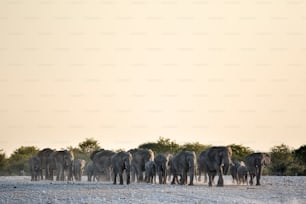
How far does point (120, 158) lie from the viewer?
5541 centimetres

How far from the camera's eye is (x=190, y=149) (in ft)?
354

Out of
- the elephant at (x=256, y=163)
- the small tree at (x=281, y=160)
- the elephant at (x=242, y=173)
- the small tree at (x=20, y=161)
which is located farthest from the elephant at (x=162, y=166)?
the small tree at (x=20, y=161)

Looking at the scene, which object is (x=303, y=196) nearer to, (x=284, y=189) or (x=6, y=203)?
(x=284, y=189)

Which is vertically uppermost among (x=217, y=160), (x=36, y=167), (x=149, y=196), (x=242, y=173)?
(x=36, y=167)

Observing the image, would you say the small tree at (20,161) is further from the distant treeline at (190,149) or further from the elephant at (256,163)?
the elephant at (256,163)

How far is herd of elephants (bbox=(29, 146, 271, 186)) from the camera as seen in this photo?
55.8 meters

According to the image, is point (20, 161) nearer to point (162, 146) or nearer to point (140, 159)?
point (162, 146)

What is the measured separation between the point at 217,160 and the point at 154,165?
5012mm

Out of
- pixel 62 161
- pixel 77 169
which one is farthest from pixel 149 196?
pixel 77 169

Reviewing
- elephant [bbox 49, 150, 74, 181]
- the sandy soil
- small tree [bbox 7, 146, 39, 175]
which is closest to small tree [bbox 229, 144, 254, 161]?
small tree [bbox 7, 146, 39, 175]

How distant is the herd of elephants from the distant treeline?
998 inches

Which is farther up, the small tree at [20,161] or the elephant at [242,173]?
the small tree at [20,161]

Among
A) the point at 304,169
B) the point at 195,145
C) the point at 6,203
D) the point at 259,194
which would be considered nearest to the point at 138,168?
the point at 259,194

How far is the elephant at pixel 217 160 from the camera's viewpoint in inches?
2199
